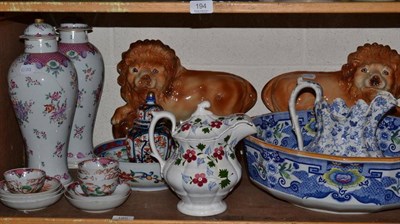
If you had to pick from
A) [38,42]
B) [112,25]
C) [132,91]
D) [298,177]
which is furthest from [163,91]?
[298,177]

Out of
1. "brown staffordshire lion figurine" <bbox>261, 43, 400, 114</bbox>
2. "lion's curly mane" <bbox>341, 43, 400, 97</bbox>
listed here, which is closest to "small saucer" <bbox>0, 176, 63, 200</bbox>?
"brown staffordshire lion figurine" <bbox>261, 43, 400, 114</bbox>

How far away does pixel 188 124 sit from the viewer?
1.24 meters

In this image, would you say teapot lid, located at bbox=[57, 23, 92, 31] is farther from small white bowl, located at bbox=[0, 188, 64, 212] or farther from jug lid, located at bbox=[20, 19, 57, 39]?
small white bowl, located at bbox=[0, 188, 64, 212]

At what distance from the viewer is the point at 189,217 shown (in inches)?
48.9

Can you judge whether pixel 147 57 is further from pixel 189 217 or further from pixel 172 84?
pixel 189 217

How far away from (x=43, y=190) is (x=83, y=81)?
10.5 inches

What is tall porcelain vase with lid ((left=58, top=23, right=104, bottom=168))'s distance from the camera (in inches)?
56.3

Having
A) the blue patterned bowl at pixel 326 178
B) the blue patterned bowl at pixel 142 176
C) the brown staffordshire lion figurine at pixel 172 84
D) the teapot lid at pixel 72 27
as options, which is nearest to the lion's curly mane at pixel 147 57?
the brown staffordshire lion figurine at pixel 172 84

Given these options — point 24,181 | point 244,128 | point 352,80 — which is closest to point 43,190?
point 24,181

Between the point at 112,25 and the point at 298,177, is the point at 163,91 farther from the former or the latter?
the point at 298,177

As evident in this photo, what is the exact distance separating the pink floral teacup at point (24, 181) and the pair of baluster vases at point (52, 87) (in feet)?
0.25

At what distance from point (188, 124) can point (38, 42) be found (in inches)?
13.1

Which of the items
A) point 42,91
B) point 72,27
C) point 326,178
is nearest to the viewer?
point 326,178

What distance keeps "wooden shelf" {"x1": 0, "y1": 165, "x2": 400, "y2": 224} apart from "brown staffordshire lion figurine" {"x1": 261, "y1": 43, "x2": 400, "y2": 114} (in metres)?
0.30
